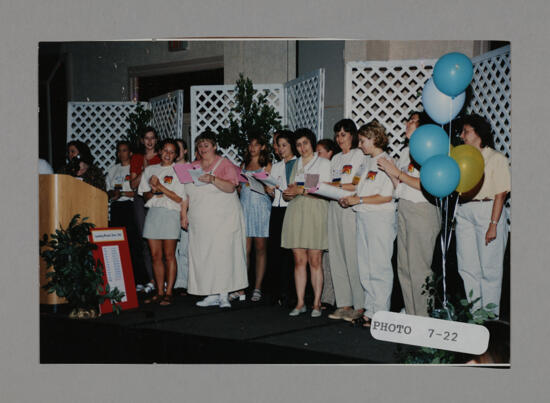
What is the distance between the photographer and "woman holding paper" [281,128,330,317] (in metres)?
4.07

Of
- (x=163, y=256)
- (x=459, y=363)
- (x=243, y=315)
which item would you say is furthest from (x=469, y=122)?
(x=163, y=256)

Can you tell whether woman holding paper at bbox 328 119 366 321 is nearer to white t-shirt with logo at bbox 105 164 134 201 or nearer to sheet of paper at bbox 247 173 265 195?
sheet of paper at bbox 247 173 265 195

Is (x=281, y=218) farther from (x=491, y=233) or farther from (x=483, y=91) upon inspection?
(x=483, y=91)

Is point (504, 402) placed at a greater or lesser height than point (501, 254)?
lesser

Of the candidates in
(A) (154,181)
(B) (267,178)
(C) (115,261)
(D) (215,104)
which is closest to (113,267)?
(C) (115,261)

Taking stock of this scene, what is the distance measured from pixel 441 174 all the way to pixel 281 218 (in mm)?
1857

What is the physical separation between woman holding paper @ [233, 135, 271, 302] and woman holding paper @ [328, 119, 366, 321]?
2.72 feet

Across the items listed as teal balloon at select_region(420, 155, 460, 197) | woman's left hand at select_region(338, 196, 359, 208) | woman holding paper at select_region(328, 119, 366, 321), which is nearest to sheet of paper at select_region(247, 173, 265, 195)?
woman holding paper at select_region(328, 119, 366, 321)

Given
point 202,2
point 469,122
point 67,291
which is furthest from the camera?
point 67,291

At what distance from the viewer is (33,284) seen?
324 centimetres

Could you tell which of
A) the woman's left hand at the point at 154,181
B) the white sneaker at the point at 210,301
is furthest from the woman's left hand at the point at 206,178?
the white sneaker at the point at 210,301

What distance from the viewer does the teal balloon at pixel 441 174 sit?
2859 mm

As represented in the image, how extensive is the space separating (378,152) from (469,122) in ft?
1.97

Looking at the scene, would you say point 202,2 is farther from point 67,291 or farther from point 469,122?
point 67,291
